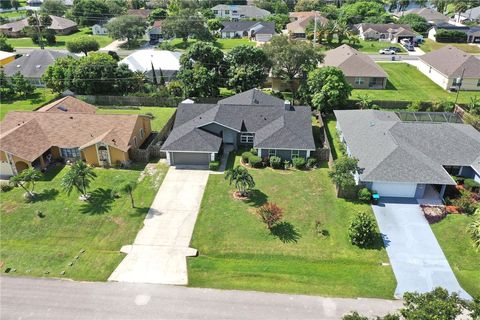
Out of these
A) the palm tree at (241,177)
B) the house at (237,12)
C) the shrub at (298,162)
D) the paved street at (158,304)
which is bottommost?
the paved street at (158,304)

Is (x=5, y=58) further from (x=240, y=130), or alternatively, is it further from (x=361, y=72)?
(x=361, y=72)

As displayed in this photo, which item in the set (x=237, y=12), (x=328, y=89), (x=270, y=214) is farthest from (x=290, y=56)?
(x=237, y=12)

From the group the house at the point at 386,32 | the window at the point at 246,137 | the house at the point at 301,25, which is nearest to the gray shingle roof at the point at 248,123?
the window at the point at 246,137

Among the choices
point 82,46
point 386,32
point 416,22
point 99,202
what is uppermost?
point 416,22

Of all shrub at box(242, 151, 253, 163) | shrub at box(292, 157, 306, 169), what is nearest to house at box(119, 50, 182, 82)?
shrub at box(242, 151, 253, 163)

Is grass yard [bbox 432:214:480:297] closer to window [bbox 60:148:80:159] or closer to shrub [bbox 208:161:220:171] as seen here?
shrub [bbox 208:161:220:171]

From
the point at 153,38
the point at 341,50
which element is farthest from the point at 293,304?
the point at 153,38

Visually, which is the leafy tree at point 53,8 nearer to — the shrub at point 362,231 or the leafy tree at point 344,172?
the leafy tree at point 344,172
